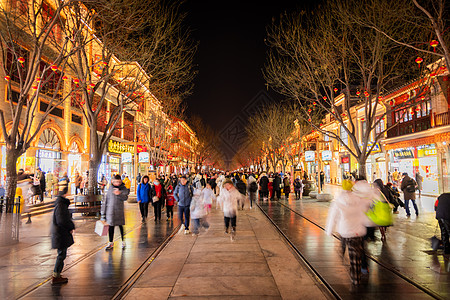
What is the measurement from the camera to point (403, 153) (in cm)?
2608

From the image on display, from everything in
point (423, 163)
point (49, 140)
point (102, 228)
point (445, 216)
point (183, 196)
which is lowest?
Answer: point (102, 228)

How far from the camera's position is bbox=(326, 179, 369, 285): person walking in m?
5.26

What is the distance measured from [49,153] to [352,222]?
21.9 metres

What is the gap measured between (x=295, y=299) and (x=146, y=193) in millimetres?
8608

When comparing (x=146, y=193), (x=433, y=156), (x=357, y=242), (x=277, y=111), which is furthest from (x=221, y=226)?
(x=277, y=111)

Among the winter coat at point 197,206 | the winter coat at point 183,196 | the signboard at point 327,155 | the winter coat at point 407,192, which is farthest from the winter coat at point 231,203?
the signboard at point 327,155

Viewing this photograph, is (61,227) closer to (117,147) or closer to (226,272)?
(226,272)

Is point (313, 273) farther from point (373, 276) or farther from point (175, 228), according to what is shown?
point (175, 228)

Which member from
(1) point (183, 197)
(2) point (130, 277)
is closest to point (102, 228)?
(2) point (130, 277)

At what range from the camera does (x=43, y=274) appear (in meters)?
5.93

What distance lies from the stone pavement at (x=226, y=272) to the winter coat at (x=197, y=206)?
780 millimetres

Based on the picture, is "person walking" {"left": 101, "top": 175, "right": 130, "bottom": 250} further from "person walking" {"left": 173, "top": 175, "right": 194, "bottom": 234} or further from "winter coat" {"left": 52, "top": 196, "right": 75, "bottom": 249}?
"person walking" {"left": 173, "top": 175, "right": 194, "bottom": 234}

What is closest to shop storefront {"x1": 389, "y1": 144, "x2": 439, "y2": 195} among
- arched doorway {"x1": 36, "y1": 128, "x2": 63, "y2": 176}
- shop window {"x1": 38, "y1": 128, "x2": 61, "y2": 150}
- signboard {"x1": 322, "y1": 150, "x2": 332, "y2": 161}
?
signboard {"x1": 322, "y1": 150, "x2": 332, "y2": 161}

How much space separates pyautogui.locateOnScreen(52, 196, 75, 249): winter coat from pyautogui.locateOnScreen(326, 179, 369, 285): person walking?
4.50 meters
